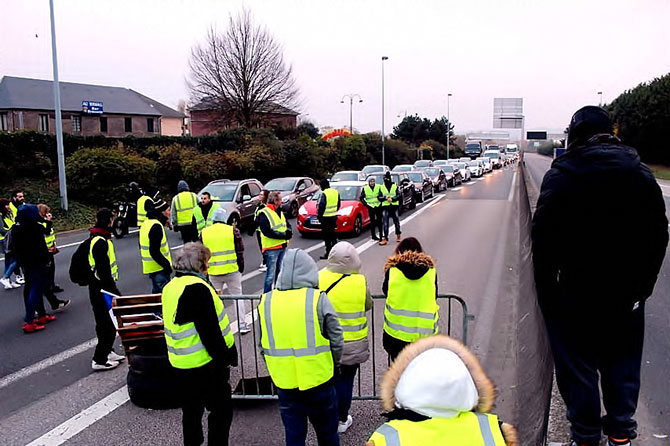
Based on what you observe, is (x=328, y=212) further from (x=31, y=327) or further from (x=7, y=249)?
(x=31, y=327)

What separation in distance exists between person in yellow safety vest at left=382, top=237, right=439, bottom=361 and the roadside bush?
21.0 metres

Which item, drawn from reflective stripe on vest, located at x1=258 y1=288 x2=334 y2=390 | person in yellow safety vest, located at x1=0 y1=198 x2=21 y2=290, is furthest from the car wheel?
→ reflective stripe on vest, located at x1=258 y1=288 x2=334 y2=390

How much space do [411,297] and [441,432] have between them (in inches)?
107

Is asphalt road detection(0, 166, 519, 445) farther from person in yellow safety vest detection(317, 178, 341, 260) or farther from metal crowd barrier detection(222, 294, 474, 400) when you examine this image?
person in yellow safety vest detection(317, 178, 341, 260)

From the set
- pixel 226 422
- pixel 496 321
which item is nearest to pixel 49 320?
pixel 226 422

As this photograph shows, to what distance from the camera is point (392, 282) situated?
470cm

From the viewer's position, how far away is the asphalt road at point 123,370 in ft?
16.1

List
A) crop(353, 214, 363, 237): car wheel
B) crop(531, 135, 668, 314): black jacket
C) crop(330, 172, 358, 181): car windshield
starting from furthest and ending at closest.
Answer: crop(330, 172, 358, 181): car windshield < crop(353, 214, 363, 237): car wheel < crop(531, 135, 668, 314): black jacket

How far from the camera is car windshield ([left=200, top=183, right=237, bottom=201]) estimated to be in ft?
58.0

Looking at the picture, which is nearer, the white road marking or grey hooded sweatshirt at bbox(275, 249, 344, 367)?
grey hooded sweatshirt at bbox(275, 249, 344, 367)

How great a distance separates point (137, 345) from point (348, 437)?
7.58 feet

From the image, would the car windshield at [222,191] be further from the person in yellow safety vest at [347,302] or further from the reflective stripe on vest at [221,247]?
the person in yellow safety vest at [347,302]

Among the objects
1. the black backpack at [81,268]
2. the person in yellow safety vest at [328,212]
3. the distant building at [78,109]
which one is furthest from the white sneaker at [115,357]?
the distant building at [78,109]

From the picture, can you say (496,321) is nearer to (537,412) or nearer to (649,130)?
(537,412)
